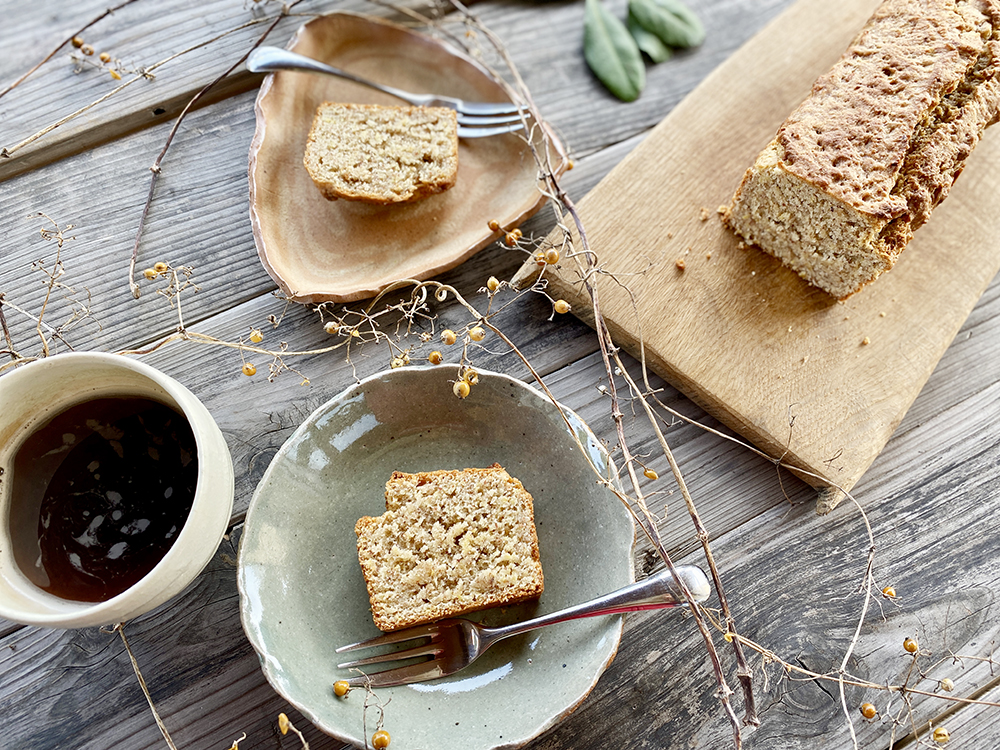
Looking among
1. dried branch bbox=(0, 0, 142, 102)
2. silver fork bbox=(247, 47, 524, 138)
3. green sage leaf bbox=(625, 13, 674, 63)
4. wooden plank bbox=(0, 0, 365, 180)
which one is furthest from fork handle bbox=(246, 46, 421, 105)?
green sage leaf bbox=(625, 13, 674, 63)

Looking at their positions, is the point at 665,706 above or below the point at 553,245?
below

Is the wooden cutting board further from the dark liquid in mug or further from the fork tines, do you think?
the dark liquid in mug

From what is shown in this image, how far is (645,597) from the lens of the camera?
4.64ft

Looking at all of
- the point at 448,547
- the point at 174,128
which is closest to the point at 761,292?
the point at 448,547

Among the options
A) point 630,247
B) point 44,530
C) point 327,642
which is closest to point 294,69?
point 630,247

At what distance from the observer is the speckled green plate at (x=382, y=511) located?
1.43 metres

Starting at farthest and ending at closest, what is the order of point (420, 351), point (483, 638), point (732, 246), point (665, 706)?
1. point (732, 246)
2. point (420, 351)
3. point (665, 706)
4. point (483, 638)

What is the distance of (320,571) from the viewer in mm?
1567

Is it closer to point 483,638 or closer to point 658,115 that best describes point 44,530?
point 483,638

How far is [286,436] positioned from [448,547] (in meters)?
0.53

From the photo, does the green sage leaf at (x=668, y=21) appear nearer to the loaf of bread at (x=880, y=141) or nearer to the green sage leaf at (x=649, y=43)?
the green sage leaf at (x=649, y=43)

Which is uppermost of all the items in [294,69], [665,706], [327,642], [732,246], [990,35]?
[990,35]

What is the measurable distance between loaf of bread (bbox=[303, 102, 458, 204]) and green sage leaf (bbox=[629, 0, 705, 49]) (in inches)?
27.7

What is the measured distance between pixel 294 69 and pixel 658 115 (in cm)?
104
